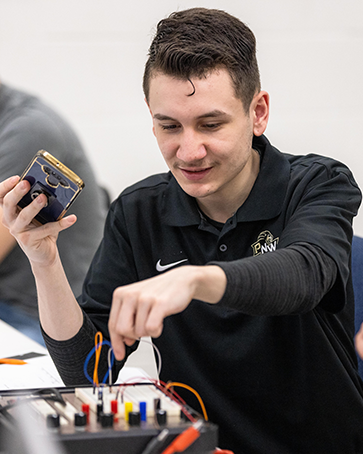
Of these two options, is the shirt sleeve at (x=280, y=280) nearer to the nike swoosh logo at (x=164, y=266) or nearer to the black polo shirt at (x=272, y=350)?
the black polo shirt at (x=272, y=350)

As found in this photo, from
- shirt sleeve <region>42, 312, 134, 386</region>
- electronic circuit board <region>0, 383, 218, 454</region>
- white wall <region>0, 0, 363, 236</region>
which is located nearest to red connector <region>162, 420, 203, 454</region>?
electronic circuit board <region>0, 383, 218, 454</region>

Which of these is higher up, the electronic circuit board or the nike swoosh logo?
the nike swoosh logo

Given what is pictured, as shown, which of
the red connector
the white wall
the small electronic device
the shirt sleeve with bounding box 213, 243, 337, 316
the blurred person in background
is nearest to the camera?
the red connector

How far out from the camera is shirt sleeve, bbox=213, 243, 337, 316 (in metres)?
0.71

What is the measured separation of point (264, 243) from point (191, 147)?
26cm

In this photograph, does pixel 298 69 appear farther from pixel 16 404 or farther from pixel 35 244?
pixel 16 404

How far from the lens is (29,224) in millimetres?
1010

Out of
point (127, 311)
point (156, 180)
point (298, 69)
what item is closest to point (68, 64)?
point (298, 69)

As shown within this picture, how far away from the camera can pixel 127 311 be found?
0.64m

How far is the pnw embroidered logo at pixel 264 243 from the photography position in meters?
1.08

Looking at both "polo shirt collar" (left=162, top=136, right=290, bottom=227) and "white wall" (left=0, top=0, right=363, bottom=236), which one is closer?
"polo shirt collar" (left=162, top=136, right=290, bottom=227)

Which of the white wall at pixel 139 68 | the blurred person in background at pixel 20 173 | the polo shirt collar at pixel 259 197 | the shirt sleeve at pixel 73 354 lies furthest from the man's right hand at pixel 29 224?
the white wall at pixel 139 68

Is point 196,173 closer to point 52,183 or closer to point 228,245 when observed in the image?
point 228,245

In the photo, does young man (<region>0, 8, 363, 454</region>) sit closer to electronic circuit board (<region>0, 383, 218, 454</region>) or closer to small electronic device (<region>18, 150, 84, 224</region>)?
small electronic device (<region>18, 150, 84, 224</region>)
